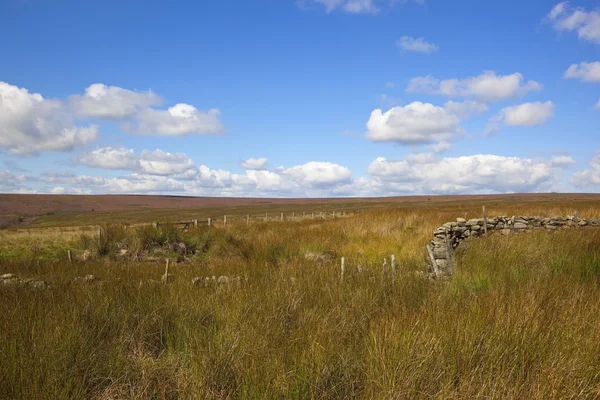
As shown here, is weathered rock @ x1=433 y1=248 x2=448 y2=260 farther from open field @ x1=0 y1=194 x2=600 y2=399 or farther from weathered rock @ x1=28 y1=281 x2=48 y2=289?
weathered rock @ x1=28 y1=281 x2=48 y2=289

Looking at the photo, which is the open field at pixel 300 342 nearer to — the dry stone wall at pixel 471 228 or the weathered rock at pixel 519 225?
the dry stone wall at pixel 471 228

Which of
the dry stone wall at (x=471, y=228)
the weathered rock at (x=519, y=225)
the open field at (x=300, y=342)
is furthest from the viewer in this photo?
the weathered rock at (x=519, y=225)

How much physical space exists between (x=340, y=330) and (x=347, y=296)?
5.28ft

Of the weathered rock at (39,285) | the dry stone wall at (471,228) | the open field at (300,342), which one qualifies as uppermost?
the dry stone wall at (471,228)

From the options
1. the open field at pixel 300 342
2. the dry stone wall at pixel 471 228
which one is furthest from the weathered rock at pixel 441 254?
the open field at pixel 300 342

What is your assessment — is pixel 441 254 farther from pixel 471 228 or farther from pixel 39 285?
pixel 39 285

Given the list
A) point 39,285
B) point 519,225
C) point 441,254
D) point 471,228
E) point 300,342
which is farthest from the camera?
point 519,225

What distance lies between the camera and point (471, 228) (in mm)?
13250

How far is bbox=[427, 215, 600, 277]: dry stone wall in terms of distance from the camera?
9.46 meters

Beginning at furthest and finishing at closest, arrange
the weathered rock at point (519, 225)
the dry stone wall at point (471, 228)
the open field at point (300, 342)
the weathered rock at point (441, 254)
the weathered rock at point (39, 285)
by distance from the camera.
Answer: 1. the weathered rock at point (519, 225)
2. the weathered rock at point (441, 254)
3. the dry stone wall at point (471, 228)
4. the weathered rock at point (39, 285)
5. the open field at point (300, 342)

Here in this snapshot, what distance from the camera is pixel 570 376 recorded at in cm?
316

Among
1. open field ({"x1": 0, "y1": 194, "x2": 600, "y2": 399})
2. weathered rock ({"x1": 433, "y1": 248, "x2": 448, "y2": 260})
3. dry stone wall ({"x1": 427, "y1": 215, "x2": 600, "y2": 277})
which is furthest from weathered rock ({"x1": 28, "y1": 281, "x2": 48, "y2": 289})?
weathered rock ({"x1": 433, "y1": 248, "x2": 448, "y2": 260})

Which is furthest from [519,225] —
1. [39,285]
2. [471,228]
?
[39,285]

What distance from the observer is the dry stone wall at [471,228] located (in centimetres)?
946
